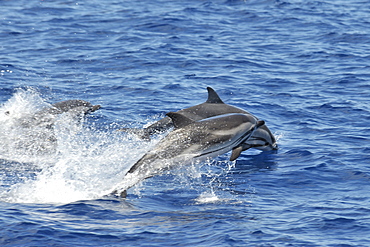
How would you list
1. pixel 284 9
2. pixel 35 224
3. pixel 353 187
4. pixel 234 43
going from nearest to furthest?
pixel 35 224, pixel 353 187, pixel 234 43, pixel 284 9

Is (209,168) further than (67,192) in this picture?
Yes

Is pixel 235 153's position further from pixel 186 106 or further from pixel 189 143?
pixel 186 106

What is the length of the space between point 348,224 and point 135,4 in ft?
72.1

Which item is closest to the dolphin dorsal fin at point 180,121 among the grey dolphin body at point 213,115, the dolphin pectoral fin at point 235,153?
the dolphin pectoral fin at point 235,153

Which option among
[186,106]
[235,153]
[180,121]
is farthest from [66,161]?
[186,106]

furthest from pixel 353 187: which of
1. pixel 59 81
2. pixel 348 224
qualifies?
pixel 59 81

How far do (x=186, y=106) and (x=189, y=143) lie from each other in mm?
5752

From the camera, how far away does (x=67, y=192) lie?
437 inches

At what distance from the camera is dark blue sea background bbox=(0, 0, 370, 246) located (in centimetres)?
983

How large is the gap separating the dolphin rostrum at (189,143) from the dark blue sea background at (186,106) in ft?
1.11

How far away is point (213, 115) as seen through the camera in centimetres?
1367

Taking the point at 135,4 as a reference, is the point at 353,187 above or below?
below

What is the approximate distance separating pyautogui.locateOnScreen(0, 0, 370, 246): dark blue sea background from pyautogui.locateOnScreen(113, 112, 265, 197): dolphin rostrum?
339 mm

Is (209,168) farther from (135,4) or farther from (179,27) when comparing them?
(135,4)
